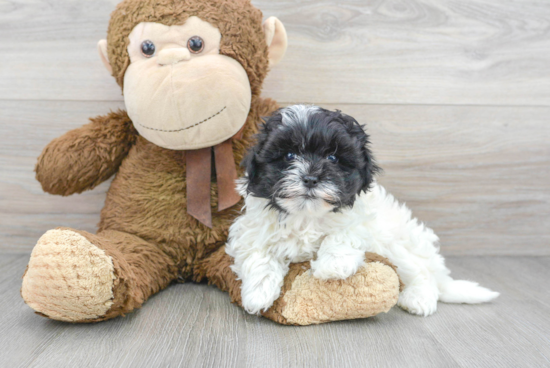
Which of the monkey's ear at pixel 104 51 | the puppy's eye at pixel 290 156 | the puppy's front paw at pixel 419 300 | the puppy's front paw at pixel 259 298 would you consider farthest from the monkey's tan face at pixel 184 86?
the puppy's front paw at pixel 419 300

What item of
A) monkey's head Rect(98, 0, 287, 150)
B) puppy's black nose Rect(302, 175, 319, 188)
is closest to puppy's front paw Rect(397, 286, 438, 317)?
puppy's black nose Rect(302, 175, 319, 188)

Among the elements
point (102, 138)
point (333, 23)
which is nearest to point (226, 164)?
point (102, 138)

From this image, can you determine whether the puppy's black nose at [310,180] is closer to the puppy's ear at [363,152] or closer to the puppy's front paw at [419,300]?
the puppy's ear at [363,152]

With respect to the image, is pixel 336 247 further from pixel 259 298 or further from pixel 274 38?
pixel 274 38

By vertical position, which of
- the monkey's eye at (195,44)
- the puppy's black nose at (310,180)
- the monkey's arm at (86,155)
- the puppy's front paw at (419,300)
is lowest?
the puppy's front paw at (419,300)

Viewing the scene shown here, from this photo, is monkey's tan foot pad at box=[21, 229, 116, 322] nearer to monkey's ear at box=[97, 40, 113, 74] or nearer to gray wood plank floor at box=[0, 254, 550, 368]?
gray wood plank floor at box=[0, 254, 550, 368]

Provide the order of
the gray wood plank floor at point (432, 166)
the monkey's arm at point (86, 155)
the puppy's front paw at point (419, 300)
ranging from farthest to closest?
1. the gray wood plank floor at point (432, 166)
2. the monkey's arm at point (86, 155)
3. the puppy's front paw at point (419, 300)

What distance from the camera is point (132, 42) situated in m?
1.30

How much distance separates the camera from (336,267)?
1.05m

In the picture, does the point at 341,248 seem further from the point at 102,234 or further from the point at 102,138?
the point at 102,138

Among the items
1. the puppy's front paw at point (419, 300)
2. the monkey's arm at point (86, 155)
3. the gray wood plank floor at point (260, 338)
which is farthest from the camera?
the monkey's arm at point (86, 155)

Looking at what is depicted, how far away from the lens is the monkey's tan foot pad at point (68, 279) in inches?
40.3

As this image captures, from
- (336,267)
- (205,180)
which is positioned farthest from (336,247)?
(205,180)

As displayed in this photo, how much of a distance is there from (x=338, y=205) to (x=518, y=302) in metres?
0.76
